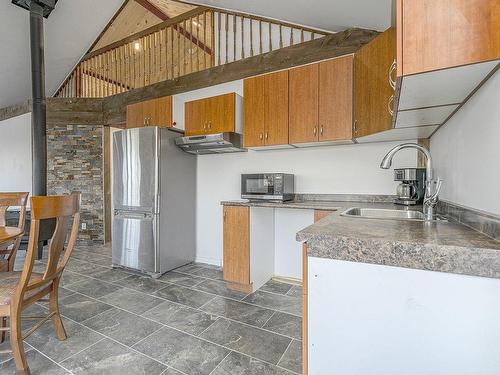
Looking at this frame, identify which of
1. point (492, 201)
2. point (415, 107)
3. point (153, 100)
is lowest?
point (492, 201)

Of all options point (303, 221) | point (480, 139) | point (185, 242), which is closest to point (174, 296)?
point (185, 242)

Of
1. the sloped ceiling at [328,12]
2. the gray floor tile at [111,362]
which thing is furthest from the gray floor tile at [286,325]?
the sloped ceiling at [328,12]

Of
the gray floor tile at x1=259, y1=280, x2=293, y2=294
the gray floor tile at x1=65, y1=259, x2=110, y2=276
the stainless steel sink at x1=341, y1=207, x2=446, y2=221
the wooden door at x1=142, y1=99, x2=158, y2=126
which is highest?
the wooden door at x1=142, y1=99, x2=158, y2=126

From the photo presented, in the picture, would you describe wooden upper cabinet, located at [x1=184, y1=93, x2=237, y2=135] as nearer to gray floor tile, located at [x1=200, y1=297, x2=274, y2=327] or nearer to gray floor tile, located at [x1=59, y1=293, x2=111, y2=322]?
gray floor tile, located at [x1=200, y1=297, x2=274, y2=327]

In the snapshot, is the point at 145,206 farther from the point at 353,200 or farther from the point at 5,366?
the point at 353,200

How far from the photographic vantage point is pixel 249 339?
1.89m

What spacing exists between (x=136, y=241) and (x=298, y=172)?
7.02ft

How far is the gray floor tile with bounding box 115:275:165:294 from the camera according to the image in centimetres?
279

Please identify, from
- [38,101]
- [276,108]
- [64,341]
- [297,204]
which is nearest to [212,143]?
[276,108]

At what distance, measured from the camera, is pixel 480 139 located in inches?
44.2

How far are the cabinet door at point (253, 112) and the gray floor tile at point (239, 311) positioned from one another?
1.62 m

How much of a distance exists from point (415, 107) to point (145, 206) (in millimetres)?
2855

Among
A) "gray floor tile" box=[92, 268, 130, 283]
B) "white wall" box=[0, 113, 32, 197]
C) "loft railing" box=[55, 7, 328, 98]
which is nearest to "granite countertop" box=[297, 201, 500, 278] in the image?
"loft railing" box=[55, 7, 328, 98]

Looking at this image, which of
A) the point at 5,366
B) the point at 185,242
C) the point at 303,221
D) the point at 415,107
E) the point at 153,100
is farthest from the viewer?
the point at 153,100
